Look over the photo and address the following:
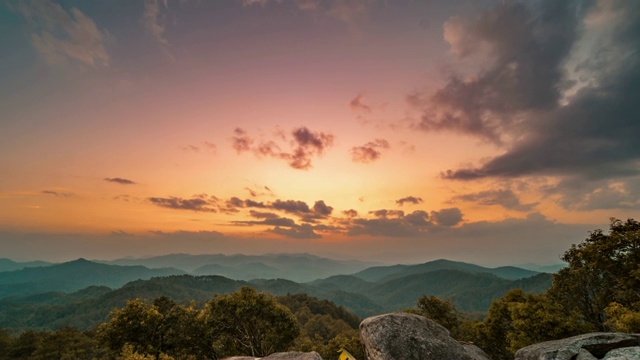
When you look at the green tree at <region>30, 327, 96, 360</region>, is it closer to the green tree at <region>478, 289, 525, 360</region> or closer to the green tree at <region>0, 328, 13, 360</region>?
the green tree at <region>0, 328, 13, 360</region>

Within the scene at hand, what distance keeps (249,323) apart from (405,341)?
30.8m

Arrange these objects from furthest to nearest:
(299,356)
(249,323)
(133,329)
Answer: (249,323) < (133,329) < (299,356)

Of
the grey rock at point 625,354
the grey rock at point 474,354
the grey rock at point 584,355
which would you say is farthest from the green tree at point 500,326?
the grey rock at point 625,354

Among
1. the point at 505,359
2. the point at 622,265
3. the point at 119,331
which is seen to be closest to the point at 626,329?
the point at 622,265

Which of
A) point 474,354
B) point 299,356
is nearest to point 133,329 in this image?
point 299,356

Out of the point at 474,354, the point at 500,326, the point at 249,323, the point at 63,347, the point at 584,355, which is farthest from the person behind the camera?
the point at 63,347

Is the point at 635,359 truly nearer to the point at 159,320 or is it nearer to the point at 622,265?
the point at 622,265

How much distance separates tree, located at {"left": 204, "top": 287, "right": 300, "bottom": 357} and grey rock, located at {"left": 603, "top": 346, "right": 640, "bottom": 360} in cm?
3583

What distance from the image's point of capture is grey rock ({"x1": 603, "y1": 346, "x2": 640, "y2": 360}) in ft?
48.4

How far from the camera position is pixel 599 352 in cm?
1650

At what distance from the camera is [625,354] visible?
15047mm

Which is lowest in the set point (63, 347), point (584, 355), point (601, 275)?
point (63, 347)

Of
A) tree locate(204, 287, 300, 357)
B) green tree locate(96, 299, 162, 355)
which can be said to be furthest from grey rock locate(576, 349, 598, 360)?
green tree locate(96, 299, 162, 355)

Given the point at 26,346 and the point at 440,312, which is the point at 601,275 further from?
the point at 26,346
